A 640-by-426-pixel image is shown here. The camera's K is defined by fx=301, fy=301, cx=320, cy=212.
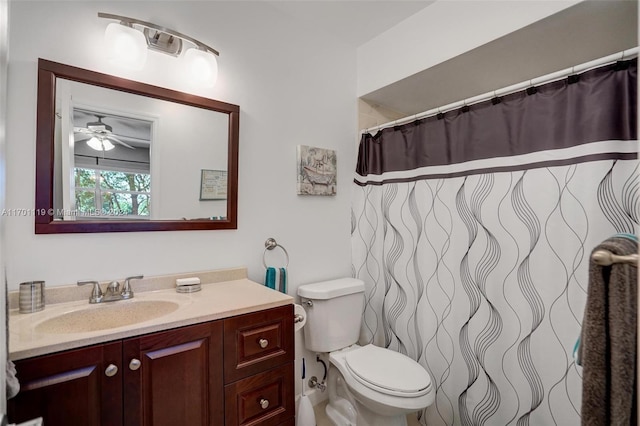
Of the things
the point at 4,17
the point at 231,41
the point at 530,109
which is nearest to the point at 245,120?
the point at 231,41

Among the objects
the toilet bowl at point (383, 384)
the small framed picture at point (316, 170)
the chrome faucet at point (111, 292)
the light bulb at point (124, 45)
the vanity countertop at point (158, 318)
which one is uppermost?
the light bulb at point (124, 45)

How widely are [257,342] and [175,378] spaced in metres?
0.30

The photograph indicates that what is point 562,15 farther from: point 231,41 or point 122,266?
point 122,266

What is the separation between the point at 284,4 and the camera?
69.6 inches

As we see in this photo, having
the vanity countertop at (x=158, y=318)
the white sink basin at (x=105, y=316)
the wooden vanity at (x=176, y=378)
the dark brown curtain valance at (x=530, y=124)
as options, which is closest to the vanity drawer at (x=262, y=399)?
the wooden vanity at (x=176, y=378)

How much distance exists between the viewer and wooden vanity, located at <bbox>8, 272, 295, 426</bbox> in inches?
32.4

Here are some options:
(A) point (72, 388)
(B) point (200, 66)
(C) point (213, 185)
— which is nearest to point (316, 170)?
(C) point (213, 185)

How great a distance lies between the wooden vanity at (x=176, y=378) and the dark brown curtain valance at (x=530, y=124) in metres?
1.22

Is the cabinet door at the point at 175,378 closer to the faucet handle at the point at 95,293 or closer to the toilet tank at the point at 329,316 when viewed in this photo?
the faucet handle at the point at 95,293

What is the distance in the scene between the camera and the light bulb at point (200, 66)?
1476 mm

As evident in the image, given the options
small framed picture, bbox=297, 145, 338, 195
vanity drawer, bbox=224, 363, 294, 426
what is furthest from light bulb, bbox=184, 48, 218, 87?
vanity drawer, bbox=224, 363, 294, 426

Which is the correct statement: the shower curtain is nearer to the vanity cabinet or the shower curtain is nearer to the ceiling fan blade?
the vanity cabinet

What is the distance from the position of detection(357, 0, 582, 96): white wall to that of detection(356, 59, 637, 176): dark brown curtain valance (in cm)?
32

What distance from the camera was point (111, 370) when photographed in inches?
35.1
